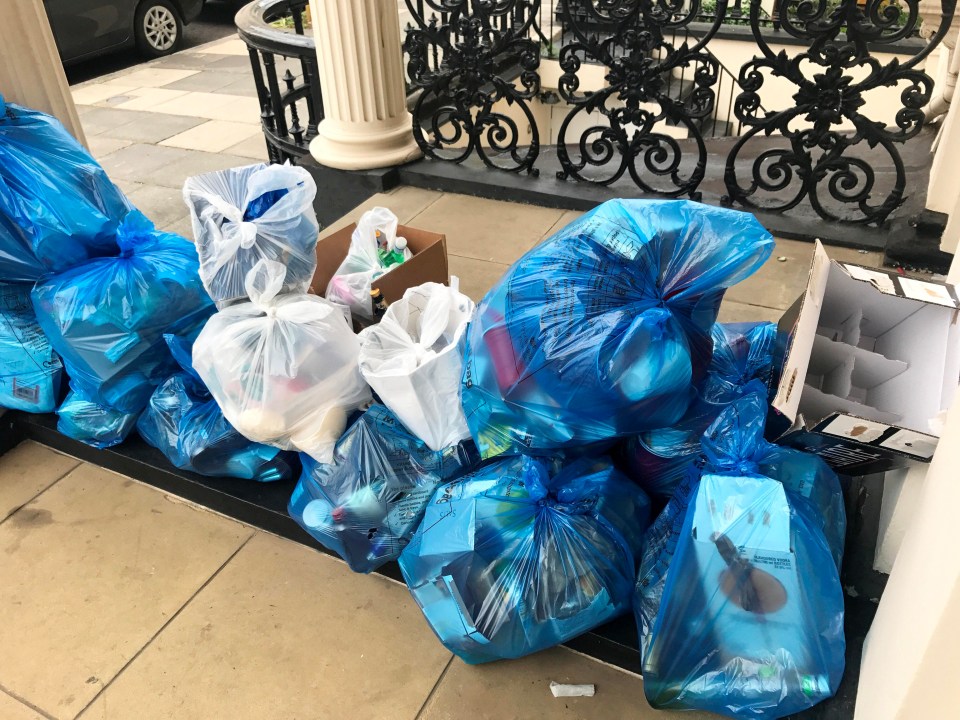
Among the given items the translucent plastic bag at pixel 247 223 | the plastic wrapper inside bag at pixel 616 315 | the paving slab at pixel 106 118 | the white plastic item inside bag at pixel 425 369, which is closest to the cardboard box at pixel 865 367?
the plastic wrapper inside bag at pixel 616 315

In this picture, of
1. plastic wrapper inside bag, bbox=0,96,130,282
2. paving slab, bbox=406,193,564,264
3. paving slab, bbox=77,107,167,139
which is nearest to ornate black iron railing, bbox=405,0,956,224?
paving slab, bbox=406,193,564,264

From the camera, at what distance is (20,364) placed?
2525 millimetres

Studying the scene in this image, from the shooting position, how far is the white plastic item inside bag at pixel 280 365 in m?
1.98

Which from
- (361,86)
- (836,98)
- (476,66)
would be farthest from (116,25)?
(836,98)

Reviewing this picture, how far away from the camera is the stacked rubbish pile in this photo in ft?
5.09

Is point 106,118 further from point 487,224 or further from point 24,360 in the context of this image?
point 24,360

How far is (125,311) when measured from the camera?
Answer: 85.9 inches

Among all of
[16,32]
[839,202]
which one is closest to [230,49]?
[16,32]

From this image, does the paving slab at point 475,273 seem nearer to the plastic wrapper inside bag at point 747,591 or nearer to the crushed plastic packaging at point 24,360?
the crushed plastic packaging at point 24,360

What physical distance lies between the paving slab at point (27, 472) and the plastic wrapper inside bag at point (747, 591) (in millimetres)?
2137

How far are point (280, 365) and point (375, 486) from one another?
42cm

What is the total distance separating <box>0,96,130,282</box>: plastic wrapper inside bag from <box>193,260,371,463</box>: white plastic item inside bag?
1.86 feet

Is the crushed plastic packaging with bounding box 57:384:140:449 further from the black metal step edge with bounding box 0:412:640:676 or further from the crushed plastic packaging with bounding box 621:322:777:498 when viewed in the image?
the crushed plastic packaging with bounding box 621:322:777:498

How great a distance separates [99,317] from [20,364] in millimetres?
602
